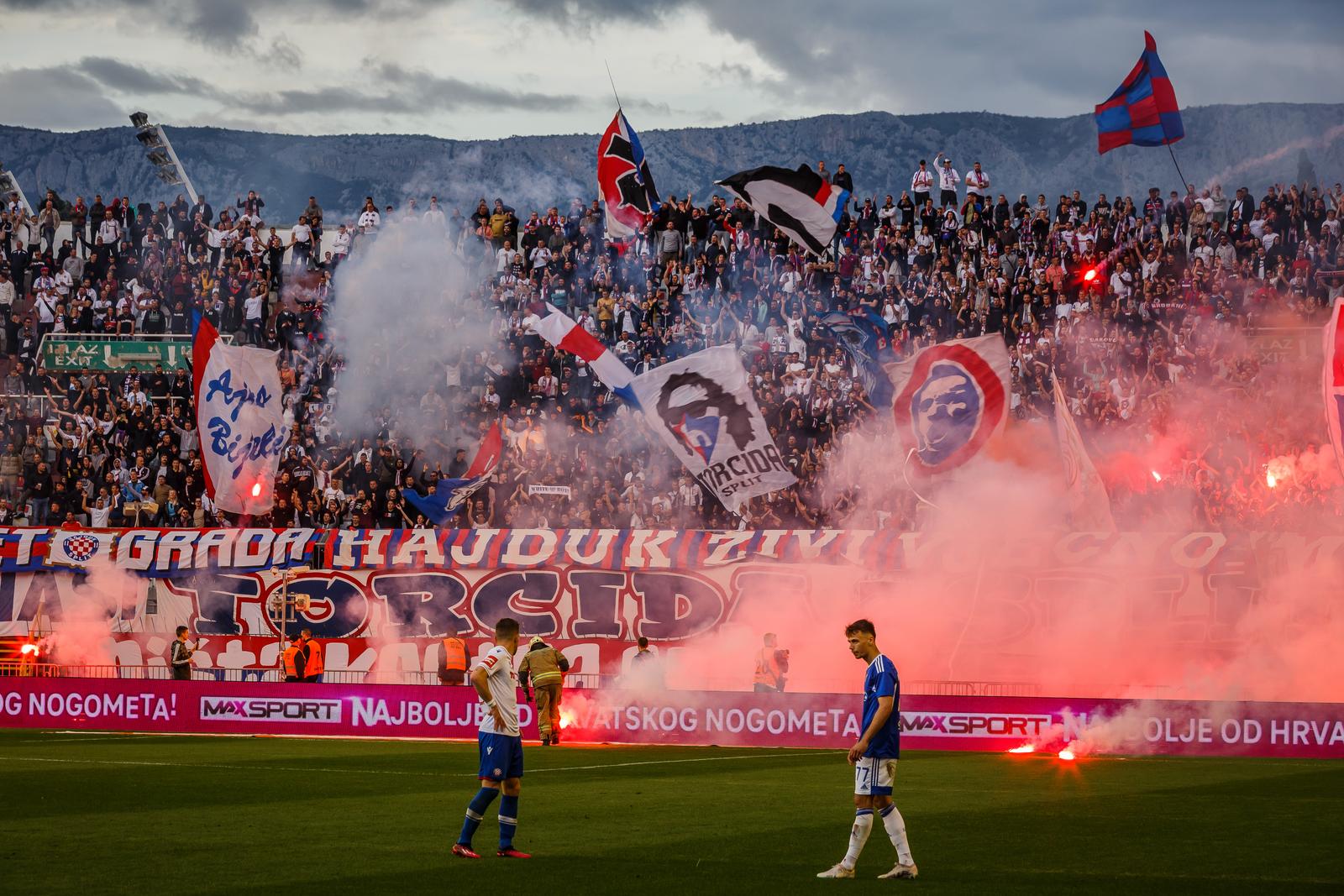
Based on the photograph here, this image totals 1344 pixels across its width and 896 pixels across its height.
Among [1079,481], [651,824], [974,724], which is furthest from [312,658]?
→ [651,824]

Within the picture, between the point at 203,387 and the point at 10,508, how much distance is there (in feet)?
18.7

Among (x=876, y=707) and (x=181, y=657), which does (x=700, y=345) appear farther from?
(x=876, y=707)

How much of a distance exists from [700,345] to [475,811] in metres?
20.1

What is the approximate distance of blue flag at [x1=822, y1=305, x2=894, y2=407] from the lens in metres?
29.3

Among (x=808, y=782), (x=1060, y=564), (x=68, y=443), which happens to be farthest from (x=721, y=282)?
(x=808, y=782)

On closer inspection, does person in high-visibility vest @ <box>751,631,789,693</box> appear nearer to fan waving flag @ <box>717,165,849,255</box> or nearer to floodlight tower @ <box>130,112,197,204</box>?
fan waving flag @ <box>717,165,849,255</box>

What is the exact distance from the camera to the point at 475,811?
36.7ft

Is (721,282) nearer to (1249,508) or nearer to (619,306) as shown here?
(619,306)

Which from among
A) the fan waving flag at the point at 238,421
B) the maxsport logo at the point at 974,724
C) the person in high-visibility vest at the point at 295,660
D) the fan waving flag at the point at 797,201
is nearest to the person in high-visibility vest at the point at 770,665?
the maxsport logo at the point at 974,724

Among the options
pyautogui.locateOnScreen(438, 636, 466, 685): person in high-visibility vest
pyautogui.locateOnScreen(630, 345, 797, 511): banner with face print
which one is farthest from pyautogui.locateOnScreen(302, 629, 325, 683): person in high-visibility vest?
pyautogui.locateOnScreen(630, 345, 797, 511): banner with face print

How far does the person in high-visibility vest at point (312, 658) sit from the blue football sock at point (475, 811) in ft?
49.5

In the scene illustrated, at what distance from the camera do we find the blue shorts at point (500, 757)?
11148 mm

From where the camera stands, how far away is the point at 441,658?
86.5 ft

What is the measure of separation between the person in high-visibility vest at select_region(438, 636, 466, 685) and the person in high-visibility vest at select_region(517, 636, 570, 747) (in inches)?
78.6
